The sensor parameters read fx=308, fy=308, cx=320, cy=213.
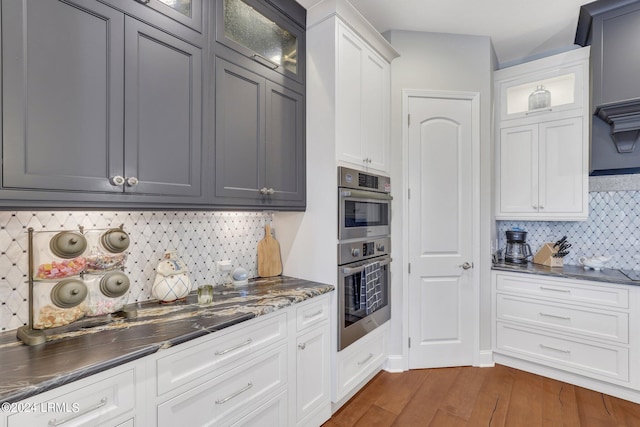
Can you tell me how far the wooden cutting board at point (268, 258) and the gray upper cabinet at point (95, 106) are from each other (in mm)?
807

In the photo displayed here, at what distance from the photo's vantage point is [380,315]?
8.00 feet

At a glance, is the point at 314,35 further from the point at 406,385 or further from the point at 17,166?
the point at 406,385

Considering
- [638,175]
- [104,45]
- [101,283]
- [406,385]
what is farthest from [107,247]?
[638,175]

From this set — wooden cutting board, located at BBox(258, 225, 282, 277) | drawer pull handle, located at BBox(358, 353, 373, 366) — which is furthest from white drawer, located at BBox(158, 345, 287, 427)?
drawer pull handle, located at BBox(358, 353, 373, 366)

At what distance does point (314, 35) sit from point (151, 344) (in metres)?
2.06

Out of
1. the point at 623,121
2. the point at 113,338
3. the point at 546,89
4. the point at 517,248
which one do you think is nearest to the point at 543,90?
the point at 546,89

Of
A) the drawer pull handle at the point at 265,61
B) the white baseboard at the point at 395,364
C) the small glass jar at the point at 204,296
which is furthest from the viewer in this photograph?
the white baseboard at the point at 395,364

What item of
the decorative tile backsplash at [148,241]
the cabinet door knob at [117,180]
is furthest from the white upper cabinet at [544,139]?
the cabinet door knob at [117,180]

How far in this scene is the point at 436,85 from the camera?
106 inches

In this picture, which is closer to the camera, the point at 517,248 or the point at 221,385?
the point at 221,385

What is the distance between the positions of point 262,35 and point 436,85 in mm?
1567

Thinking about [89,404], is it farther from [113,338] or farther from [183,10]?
[183,10]

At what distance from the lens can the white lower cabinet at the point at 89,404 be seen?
869 millimetres

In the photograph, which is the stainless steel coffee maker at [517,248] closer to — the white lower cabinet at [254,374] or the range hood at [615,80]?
the range hood at [615,80]
